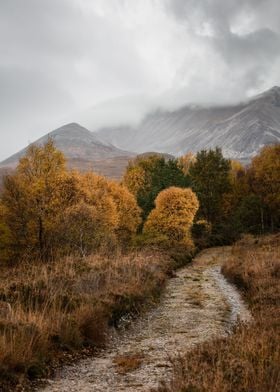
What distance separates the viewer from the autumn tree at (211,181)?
76.9 m

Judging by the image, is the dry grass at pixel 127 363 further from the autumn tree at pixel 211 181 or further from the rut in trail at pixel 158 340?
the autumn tree at pixel 211 181

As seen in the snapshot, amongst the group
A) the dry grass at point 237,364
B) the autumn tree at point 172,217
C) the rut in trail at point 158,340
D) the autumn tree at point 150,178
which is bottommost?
the rut in trail at point 158,340

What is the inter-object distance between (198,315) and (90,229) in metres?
15.7

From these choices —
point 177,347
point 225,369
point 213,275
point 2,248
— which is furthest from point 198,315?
point 2,248

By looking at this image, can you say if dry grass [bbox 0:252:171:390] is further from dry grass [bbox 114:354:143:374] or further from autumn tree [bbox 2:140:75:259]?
autumn tree [bbox 2:140:75:259]

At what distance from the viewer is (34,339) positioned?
35.0 ft

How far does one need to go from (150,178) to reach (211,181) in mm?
12627

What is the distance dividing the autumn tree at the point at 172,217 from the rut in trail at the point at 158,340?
22057 mm

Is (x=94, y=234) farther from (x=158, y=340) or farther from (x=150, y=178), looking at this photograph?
(x=150, y=178)

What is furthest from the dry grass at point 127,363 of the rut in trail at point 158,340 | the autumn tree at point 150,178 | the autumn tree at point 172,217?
the autumn tree at point 150,178

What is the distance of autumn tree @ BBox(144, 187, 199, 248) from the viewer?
49.1 meters

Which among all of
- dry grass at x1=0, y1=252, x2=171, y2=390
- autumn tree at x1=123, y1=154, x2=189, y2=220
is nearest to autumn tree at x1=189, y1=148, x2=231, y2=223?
autumn tree at x1=123, y1=154, x2=189, y2=220

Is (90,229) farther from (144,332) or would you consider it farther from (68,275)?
(144,332)

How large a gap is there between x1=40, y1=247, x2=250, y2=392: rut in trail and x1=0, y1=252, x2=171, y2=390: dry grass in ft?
2.34
